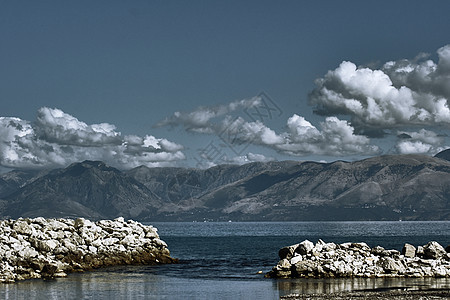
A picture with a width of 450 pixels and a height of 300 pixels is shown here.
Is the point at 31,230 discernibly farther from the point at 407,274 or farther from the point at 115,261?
the point at 407,274

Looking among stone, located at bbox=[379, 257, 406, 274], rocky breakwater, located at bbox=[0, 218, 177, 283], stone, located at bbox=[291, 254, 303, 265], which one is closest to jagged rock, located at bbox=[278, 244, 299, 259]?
stone, located at bbox=[291, 254, 303, 265]

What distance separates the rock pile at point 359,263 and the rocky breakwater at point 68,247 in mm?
25141

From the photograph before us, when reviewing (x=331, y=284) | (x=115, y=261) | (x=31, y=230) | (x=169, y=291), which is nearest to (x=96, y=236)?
(x=115, y=261)

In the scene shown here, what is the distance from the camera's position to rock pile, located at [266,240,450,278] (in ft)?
229

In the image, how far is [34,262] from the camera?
74.0 m

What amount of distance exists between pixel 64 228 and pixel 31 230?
19.7 ft

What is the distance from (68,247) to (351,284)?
38.7 m

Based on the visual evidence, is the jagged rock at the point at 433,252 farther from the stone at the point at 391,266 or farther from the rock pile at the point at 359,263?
the stone at the point at 391,266

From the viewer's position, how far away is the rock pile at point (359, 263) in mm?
69938

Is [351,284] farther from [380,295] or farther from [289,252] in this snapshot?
[289,252]

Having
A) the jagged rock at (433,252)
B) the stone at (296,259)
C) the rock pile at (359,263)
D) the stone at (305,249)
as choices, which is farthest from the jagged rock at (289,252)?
the jagged rock at (433,252)

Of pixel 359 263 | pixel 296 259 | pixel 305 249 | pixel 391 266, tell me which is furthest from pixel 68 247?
pixel 391 266

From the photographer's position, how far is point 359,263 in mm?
71750

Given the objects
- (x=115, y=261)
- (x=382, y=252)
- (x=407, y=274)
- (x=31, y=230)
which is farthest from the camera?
(x=115, y=261)
